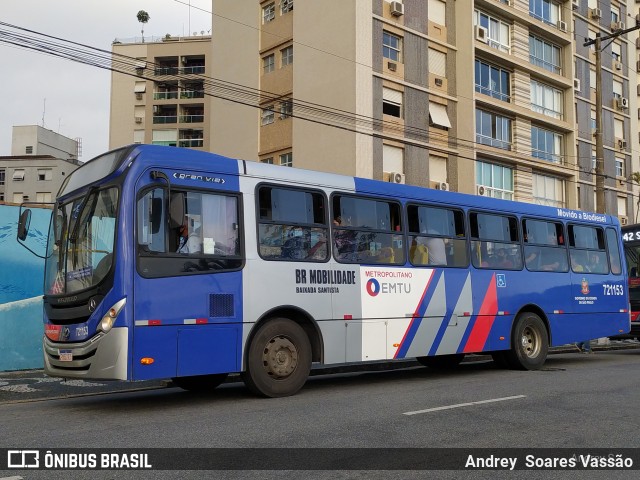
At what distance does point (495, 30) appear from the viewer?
33.8 meters

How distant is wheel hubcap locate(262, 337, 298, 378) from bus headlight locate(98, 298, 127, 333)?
210cm

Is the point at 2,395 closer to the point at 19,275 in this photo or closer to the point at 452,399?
the point at 19,275

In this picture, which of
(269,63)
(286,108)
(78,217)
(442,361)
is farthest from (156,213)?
(269,63)

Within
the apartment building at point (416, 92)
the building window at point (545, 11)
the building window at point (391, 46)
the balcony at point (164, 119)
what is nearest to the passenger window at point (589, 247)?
the apartment building at point (416, 92)

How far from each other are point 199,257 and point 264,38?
25.3m

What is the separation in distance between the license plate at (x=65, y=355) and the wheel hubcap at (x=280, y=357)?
239 cm

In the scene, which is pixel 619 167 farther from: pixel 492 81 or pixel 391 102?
pixel 391 102

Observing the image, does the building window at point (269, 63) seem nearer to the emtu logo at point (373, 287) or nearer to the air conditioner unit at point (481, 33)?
the air conditioner unit at point (481, 33)

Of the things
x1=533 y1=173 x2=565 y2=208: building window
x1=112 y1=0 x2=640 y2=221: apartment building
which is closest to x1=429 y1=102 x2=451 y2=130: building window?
x1=112 y1=0 x2=640 y2=221: apartment building

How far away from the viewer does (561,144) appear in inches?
1516

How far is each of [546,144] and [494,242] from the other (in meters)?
26.8

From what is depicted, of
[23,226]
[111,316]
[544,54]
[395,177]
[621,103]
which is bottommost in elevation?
[111,316]

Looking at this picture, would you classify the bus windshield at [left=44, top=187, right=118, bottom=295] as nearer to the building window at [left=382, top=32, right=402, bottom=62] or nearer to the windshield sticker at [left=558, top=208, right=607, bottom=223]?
the windshield sticker at [left=558, top=208, right=607, bottom=223]

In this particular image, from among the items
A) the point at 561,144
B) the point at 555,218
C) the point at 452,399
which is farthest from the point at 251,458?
the point at 561,144
